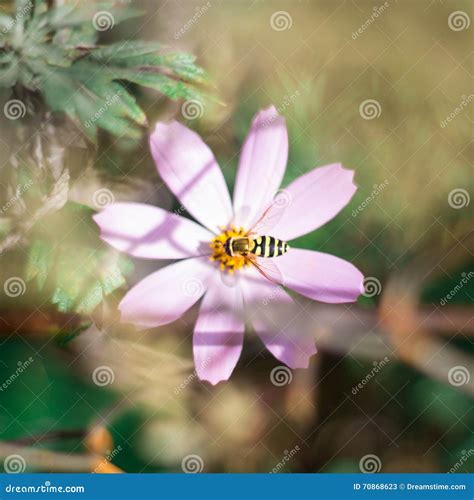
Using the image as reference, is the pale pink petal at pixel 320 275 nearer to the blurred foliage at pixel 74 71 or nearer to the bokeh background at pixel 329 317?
the bokeh background at pixel 329 317

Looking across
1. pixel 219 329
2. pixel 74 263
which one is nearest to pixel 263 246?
pixel 219 329

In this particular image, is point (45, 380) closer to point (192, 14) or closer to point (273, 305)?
point (273, 305)

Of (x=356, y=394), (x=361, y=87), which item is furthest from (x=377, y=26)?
(x=356, y=394)

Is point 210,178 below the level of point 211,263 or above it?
above

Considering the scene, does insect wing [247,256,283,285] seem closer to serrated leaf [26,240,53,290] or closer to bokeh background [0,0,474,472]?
bokeh background [0,0,474,472]

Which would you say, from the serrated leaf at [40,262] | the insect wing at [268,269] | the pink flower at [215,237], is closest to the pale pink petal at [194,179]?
the pink flower at [215,237]

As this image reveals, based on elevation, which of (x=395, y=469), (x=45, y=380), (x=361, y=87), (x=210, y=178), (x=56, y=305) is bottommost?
(x=45, y=380)

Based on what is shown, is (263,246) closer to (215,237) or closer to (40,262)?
(215,237)
